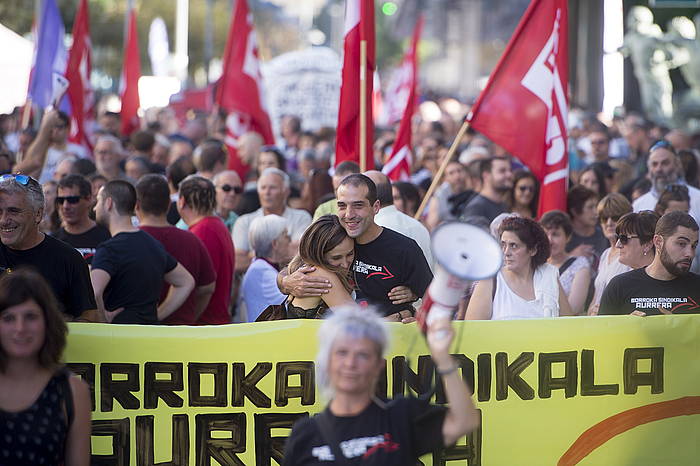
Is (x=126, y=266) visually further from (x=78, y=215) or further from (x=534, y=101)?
(x=534, y=101)

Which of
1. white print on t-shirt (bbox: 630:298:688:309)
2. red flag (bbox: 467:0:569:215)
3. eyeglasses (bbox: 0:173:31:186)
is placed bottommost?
white print on t-shirt (bbox: 630:298:688:309)

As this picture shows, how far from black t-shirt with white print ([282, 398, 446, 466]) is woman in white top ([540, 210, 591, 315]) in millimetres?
3658

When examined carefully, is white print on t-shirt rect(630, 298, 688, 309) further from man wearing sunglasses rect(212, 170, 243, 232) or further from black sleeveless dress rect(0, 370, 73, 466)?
man wearing sunglasses rect(212, 170, 243, 232)

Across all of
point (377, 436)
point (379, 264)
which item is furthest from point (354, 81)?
point (377, 436)

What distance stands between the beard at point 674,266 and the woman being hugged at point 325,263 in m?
1.71

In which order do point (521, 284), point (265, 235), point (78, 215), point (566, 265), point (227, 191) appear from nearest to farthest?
point (521, 284) → point (78, 215) → point (265, 235) → point (566, 265) → point (227, 191)

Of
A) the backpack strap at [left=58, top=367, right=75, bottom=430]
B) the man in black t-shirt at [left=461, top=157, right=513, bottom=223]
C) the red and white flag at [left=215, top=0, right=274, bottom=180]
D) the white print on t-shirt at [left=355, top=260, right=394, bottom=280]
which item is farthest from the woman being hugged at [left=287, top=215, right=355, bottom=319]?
the red and white flag at [left=215, top=0, right=274, bottom=180]

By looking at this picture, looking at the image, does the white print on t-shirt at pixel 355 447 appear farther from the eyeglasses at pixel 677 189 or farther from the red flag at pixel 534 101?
the eyeglasses at pixel 677 189

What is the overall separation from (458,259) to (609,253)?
4071 millimetres

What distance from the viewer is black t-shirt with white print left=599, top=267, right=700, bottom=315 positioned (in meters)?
5.80

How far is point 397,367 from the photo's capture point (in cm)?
515

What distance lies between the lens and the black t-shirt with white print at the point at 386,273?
5.84m

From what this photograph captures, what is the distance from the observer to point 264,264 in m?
7.22

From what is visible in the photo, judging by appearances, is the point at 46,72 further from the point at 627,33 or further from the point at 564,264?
the point at 627,33
